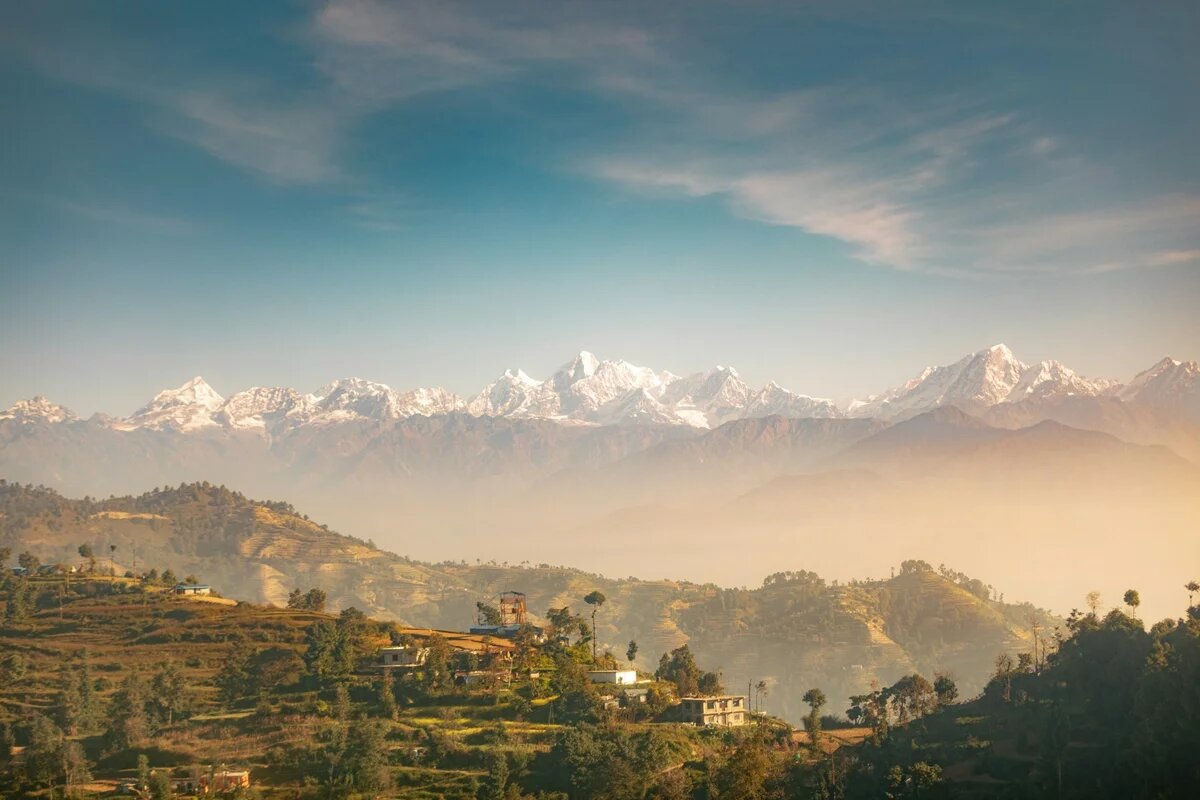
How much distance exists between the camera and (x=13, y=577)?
153 metres

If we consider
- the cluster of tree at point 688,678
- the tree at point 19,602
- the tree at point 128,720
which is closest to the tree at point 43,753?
the tree at point 128,720

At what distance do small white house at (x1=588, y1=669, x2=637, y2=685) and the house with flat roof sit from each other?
6.77 m

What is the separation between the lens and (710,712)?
104 metres

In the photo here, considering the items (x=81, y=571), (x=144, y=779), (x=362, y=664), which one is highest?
(x=81, y=571)

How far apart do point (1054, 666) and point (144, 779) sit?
268ft

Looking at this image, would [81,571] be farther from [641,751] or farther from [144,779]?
[641,751]

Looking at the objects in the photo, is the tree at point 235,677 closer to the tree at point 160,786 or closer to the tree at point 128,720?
the tree at point 128,720

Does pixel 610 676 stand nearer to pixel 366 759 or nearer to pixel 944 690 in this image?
pixel 366 759

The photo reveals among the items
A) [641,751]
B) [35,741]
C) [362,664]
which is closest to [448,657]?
[362,664]

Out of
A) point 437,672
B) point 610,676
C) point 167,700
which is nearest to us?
point 167,700

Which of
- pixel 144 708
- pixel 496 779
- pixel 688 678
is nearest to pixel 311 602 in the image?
pixel 144 708

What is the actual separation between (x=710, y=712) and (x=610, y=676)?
1074cm

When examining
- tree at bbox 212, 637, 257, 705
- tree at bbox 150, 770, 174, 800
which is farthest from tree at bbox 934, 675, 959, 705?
tree at bbox 150, 770, 174, 800

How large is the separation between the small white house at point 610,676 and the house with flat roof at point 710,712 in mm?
6772
